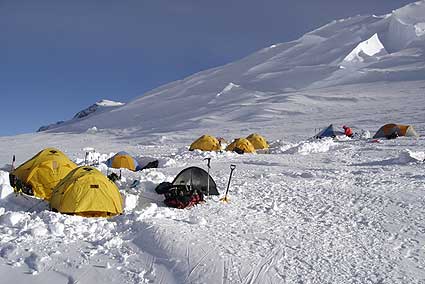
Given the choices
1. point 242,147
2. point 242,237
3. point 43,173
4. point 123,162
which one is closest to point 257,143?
point 242,147

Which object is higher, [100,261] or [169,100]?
[169,100]

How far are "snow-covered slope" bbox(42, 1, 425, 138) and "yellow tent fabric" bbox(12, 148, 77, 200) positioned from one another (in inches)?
1292

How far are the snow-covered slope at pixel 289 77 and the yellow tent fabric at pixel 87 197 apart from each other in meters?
34.4

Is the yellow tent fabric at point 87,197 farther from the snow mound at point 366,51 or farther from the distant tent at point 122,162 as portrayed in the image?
the snow mound at point 366,51

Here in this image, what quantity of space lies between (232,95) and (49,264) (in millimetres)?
59229

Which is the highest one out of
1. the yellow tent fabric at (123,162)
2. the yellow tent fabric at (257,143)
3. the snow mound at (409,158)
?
the yellow tent fabric at (123,162)

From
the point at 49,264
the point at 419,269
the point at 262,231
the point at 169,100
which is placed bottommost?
the point at 419,269

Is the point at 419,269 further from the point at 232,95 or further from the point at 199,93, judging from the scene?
the point at 199,93

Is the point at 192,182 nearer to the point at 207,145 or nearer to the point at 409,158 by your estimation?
the point at 409,158

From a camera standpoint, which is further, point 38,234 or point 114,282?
point 38,234

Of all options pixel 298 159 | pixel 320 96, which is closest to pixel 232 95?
pixel 320 96

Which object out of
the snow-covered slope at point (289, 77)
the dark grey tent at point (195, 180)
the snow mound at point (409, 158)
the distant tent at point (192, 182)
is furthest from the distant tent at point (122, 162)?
the snow-covered slope at point (289, 77)

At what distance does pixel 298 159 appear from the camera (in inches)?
681

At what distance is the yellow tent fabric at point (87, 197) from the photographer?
841cm
